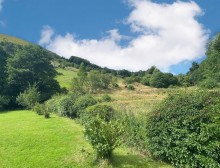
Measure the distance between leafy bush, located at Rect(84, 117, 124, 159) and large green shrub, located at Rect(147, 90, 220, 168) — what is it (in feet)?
6.02

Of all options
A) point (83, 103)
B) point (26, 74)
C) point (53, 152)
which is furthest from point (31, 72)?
point (53, 152)

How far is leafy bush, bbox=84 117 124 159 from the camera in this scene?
44.5 ft

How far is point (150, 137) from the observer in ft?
46.5

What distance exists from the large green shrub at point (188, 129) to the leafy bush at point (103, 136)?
183cm

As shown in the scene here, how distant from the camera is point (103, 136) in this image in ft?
44.3

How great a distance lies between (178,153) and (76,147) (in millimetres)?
6791

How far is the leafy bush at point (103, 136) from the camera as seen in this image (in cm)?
1355

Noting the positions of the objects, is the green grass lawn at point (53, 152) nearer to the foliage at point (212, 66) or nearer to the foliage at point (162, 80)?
the foliage at point (212, 66)

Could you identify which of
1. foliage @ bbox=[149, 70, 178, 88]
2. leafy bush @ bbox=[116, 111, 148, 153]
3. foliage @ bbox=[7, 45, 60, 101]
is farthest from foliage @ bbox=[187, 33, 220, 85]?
leafy bush @ bbox=[116, 111, 148, 153]

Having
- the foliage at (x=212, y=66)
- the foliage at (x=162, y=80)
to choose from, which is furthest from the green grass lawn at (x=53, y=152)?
the foliage at (x=162, y=80)

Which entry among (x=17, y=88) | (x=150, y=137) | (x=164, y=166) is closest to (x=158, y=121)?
(x=150, y=137)

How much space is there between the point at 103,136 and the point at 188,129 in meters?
4.03

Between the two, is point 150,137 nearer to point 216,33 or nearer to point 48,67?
point 48,67

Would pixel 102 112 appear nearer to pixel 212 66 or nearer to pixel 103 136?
pixel 103 136
